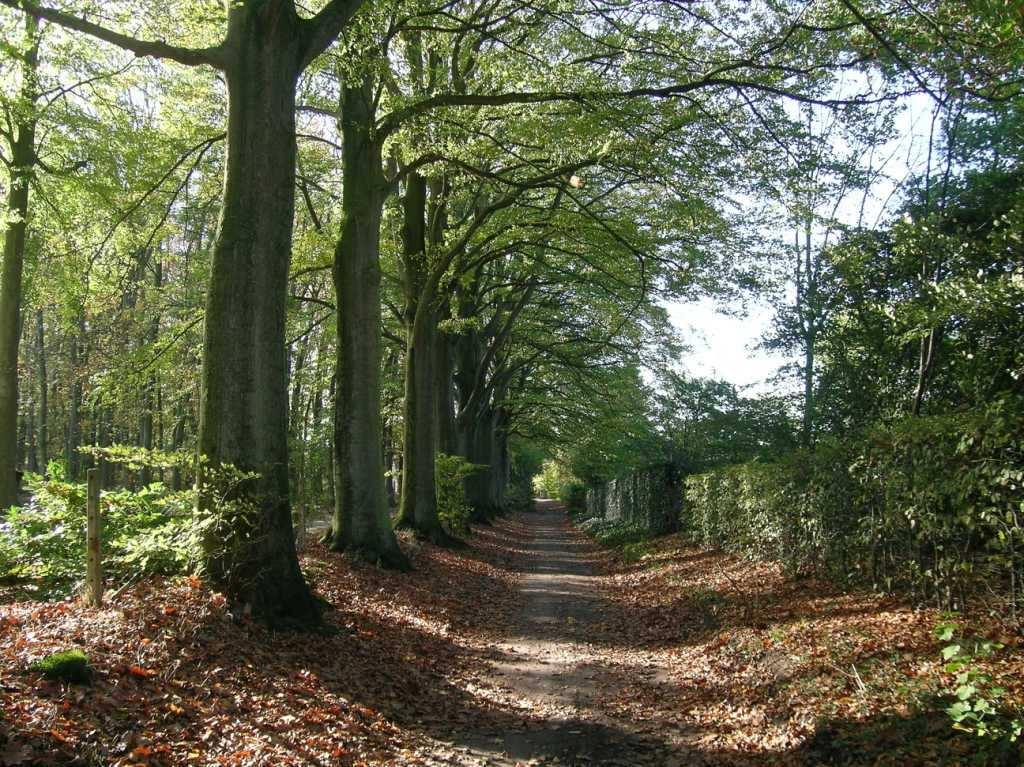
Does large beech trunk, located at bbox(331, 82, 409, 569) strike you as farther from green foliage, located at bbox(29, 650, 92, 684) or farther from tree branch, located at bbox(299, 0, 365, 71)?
green foliage, located at bbox(29, 650, 92, 684)

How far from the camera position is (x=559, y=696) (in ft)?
23.0

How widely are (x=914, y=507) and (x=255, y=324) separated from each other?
6817 millimetres

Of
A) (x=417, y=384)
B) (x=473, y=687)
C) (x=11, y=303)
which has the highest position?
(x=11, y=303)

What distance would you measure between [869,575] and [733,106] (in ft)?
21.0

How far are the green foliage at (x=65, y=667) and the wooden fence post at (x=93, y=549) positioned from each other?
1537 mm

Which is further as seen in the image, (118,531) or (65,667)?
(118,531)

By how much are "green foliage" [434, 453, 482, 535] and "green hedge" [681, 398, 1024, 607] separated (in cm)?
1006

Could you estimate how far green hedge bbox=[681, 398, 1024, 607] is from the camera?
5.89 meters

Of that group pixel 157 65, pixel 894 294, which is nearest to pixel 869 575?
pixel 894 294

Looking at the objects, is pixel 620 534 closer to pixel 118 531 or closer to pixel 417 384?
pixel 417 384

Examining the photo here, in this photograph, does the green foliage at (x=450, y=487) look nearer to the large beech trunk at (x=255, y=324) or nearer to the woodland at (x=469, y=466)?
the woodland at (x=469, y=466)

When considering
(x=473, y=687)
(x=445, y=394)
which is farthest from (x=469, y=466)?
(x=473, y=687)

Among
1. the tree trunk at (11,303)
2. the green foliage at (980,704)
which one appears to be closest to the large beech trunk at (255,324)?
the green foliage at (980,704)

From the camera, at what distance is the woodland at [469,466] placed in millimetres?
5438
